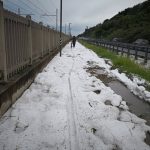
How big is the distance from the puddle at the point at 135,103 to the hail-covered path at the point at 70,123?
0.24 meters

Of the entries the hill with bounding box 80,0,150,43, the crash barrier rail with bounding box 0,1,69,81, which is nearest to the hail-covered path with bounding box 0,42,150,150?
the crash barrier rail with bounding box 0,1,69,81

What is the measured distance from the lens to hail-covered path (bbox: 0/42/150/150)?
12.2 feet

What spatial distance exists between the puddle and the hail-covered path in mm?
244

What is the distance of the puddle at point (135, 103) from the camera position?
5383 millimetres

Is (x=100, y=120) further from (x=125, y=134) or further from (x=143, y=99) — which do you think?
(x=143, y=99)

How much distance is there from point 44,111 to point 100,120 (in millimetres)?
1265

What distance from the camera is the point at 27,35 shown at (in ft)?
24.3

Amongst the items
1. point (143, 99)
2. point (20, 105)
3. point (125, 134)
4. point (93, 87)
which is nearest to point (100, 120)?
point (125, 134)

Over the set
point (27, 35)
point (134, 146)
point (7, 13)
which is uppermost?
point (7, 13)

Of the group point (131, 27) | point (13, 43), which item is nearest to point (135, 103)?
point (13, 43)

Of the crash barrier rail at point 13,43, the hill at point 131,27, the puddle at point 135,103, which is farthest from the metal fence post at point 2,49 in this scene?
the hill at point 131,27

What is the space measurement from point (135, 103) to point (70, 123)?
2.47 meters

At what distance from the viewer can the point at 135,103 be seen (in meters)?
6.21

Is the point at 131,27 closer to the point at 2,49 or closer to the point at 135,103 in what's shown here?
the point at 135,103
